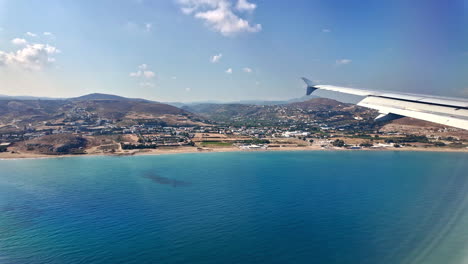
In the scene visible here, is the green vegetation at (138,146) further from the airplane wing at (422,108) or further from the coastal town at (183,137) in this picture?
the airplane wing at (422,108)

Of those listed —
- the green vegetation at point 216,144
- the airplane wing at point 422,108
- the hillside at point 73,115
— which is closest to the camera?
the airplane wing at point 422,108

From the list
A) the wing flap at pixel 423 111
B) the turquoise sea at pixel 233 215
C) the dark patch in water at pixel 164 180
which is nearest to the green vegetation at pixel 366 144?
the turquoise sea at pixel 233 215

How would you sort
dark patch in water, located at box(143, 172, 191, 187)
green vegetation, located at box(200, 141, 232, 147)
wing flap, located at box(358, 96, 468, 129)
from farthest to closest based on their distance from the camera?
green vegetation, located at box(200, 141, 232, 147)
dark patch in water, located at box(143, 172, 191, 187)
wing flap, located at box(358, 96, 468, 129)

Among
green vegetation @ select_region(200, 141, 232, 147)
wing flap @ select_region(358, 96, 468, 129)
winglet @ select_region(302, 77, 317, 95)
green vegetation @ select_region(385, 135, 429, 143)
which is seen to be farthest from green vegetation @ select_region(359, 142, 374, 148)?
wing flap @ select_region(358, 96, 468, 129)

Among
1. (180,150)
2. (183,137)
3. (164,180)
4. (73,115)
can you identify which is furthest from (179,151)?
(73,115)

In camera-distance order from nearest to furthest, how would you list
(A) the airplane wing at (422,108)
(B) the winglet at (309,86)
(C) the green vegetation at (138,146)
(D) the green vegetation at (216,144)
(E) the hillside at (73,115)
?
(A) the airplane wing at (422,108), (B) the winglet at (309,86), (C) the green vegetation at (138,146), (D) the green vegetation at (216,144), (E) the hillside at (73,115)

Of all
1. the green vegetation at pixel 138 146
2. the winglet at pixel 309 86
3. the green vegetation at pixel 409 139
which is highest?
the winglet at pixel 309 86

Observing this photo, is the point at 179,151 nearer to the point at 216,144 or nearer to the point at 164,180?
the point at 216,144

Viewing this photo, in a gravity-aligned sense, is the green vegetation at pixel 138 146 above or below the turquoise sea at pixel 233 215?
above

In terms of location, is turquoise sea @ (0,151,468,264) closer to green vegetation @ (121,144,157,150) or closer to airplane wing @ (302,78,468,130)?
airplane wing @ (302,78,468,130)
